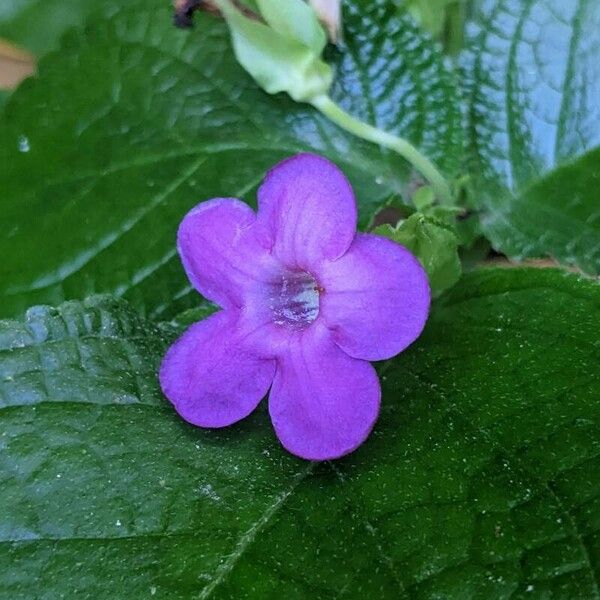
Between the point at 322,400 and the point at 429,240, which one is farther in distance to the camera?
the point at 429,240

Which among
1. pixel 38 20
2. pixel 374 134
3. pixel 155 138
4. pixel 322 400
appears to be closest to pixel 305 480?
pixel 322 400

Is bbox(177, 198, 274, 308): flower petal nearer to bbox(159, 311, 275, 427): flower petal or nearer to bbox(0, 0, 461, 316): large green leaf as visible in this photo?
bbox(159, 311, 275, 427): flower petal

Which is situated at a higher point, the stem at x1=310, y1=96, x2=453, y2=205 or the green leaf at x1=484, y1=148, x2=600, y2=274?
the stem at x1=310, y1=96, x2=453, y2=205

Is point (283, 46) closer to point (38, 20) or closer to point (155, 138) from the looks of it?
point (155, 138)

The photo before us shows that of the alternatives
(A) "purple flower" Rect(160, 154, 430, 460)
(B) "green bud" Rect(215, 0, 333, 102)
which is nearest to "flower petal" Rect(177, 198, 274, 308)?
(A) "purple flower" Rect(160, 154, 430, 460)

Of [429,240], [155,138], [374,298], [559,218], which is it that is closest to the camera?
[374,298]

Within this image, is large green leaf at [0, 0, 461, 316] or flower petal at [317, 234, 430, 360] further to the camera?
large green leaf at [0, 0, 461, 316]

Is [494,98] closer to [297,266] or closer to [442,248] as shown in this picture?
[442,248]

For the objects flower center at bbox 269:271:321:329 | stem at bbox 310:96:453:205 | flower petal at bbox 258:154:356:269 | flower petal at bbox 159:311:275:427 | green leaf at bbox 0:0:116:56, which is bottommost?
green leaf at bbox 0:0:116:56
